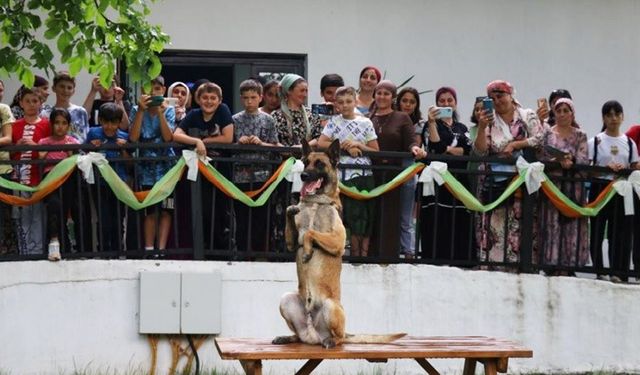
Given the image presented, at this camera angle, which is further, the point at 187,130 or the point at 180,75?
the point at 180,75

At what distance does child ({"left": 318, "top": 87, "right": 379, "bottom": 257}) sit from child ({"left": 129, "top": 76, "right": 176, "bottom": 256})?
1.55 meters

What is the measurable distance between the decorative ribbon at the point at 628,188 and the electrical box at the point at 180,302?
4.27 m

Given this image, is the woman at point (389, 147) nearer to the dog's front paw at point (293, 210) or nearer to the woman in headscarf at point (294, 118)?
the woman in headscarf at point (294, 118)

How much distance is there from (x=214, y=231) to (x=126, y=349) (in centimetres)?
153

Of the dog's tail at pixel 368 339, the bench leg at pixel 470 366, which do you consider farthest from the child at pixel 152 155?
the bench leg at pixel 470 366

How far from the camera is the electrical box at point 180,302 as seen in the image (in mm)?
15039

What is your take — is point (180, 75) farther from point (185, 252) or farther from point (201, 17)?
point (185, 252)

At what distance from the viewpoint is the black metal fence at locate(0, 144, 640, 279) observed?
15445 mm

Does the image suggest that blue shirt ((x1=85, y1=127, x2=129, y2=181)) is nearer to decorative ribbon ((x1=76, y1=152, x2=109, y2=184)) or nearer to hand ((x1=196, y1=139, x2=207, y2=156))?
decorative ribbon ((x1=76, y1=152, x2=109, y2=184))

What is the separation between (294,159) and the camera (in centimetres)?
1564

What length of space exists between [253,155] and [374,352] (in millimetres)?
4530

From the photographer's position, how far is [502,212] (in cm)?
1622

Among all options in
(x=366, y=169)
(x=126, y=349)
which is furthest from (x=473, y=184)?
(x=126, y=349)

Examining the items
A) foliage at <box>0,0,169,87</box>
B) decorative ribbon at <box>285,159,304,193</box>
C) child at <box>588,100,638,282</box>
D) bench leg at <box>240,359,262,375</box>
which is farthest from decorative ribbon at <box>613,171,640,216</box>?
bench leg at <box>240,359,262,375</box>
